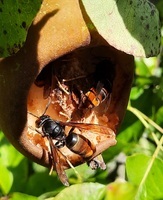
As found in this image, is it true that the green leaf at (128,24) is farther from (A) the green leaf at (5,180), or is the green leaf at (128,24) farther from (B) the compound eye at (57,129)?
(A) the green leaf at (5,180)

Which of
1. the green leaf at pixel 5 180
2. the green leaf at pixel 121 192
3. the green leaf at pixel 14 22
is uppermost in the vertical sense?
the green leaf at pixel 14 22

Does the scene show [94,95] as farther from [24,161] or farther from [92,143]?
[24,161]

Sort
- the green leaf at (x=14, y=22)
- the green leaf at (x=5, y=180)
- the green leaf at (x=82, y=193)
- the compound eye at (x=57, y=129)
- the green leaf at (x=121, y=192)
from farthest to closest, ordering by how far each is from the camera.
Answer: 1. the green leaf at (x=5, y=180)
2. the compound eye at (x=57, y=129)
3. the green leaf at (x=82, y=193)
4. the green leaf at (x=14, y=22)
5. the green leaf at (x=121, y=192)

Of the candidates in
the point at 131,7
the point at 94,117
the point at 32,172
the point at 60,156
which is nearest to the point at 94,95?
the point at 94,117

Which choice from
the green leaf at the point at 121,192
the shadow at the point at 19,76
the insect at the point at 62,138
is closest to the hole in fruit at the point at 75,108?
the insect at the point at 62,138

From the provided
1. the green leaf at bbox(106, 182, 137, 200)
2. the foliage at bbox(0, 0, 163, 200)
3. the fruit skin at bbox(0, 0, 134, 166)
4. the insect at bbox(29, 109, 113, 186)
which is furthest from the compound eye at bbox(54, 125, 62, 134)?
the green leaf at bbox(106, 182, 137, 200)

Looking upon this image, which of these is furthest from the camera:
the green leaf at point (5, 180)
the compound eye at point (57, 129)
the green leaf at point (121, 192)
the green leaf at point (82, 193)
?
the green leaf at point (5, 180)
